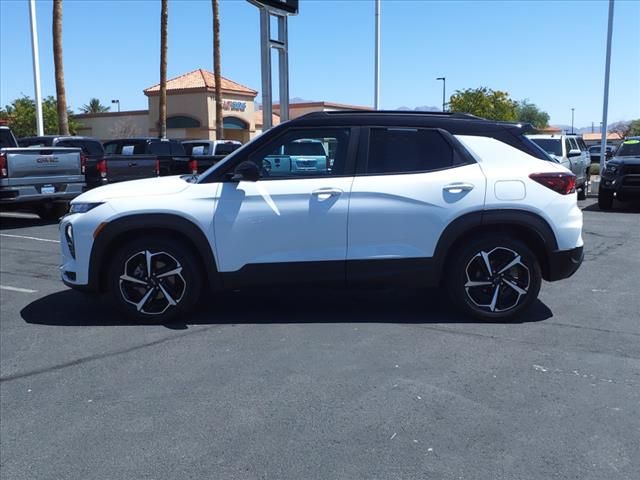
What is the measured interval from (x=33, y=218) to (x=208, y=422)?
1300 cm

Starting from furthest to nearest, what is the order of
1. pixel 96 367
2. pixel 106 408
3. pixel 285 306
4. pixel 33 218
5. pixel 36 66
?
pixel 36 66
pixel 33 218
pixel 285 306
pixel 96 367
pixel 106 408

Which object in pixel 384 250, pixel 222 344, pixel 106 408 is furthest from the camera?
pixel 384 250

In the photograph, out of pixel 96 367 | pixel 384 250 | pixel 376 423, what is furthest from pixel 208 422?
pixel 384 250

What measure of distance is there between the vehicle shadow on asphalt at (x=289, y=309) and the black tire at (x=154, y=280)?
0.61 feet

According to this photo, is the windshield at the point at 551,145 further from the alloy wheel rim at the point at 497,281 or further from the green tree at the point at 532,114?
the green tree at the point at 532,114

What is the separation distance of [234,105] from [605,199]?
32.3 meters

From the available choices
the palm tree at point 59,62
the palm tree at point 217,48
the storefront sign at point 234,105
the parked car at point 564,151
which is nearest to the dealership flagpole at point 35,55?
the palm tree at point 59,62

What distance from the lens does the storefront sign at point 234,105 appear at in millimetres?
43812

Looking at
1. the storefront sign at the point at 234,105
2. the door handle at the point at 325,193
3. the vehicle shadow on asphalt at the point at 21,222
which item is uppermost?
the storefront sign at the point at 234,105

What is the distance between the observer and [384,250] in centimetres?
572

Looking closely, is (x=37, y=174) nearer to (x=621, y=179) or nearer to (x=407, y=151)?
(x=407, y=151)

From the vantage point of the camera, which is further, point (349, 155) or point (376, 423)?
point (349, 155)

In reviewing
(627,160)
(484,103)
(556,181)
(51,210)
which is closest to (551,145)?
(627,160)

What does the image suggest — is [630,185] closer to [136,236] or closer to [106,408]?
[136,236]
